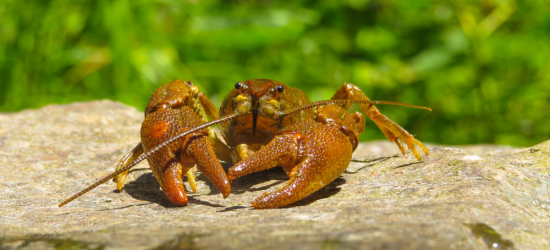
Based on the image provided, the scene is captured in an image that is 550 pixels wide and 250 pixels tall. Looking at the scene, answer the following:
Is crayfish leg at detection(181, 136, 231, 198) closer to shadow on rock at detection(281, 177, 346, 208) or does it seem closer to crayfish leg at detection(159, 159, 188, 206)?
crayfish leg at detection(159, 159, 188, 206)

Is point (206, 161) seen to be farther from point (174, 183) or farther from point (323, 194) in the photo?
point (323, 194)

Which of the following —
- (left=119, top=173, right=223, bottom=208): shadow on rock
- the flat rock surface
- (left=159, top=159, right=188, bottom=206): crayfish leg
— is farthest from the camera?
(left=119, top=173, right=223, bottom=208): shadow on rock

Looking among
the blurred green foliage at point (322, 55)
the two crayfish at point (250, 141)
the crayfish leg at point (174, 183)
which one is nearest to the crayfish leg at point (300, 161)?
the two crayfish at point (250, 141)

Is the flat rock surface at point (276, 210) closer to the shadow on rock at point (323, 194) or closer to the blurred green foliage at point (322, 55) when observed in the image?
the shadow on rock at point (323, 194)

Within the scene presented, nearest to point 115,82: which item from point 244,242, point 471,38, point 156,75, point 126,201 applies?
point 156,75

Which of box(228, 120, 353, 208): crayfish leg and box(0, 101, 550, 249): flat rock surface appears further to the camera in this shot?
box(228, 120, 353, 208): crayfish leg

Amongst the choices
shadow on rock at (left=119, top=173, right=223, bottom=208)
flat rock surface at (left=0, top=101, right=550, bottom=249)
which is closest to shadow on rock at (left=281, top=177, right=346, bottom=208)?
flat rock surface at (left=0, top=101, right=550, bottom=249)

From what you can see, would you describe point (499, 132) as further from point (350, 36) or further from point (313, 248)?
point (313, 248)
